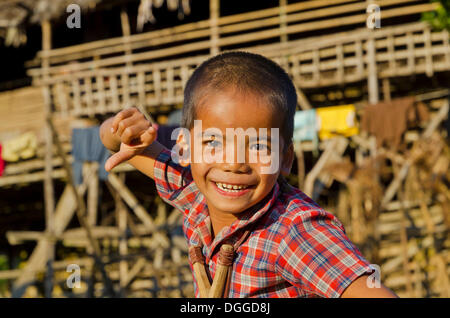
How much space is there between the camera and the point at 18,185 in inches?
495

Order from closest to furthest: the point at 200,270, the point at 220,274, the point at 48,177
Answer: the point at 220,274, the point at 200,270, the point at 48,177

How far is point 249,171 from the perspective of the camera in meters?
1.62

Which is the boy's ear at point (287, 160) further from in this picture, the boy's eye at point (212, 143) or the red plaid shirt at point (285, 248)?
the boy's eye at point (212, 143)

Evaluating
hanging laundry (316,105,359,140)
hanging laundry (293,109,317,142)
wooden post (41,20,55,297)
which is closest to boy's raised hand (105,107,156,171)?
hanging laundry (293,109,317,142)

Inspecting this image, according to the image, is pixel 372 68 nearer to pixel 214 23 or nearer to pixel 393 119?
pixel 393 119

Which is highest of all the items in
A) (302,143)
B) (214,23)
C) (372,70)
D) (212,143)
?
(214,23)

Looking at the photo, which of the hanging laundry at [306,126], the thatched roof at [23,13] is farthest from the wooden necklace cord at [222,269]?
the thatched roof at [23,13]

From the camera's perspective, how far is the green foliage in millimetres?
7646

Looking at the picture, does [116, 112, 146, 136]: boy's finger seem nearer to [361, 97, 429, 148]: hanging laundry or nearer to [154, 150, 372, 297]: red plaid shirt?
[154, 150, 372, 297]: red plaid shirt

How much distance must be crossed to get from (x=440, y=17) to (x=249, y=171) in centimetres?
750

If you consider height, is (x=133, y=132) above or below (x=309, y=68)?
below

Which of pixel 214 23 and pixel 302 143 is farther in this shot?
pixel 214 23

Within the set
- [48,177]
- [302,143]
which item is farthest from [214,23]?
[48,177]

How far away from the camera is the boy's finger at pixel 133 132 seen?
160 centimetres
